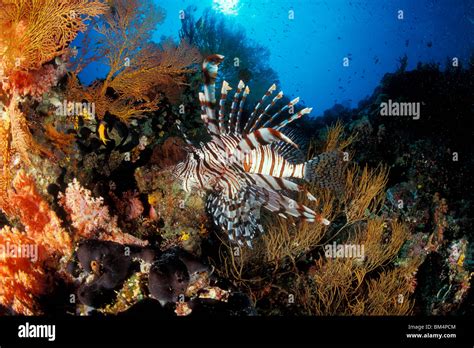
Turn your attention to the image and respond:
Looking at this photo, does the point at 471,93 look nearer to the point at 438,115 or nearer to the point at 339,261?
the point at 438,115

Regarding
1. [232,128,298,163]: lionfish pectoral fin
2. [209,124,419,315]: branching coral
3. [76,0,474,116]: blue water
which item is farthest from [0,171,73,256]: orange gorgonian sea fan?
[76,0,474,116]: blue water

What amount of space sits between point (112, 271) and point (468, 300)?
5.29 metres

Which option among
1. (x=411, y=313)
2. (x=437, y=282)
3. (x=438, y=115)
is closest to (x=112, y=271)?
(x=411, y=313)

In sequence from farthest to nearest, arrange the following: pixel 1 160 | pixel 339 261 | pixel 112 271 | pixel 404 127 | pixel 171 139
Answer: pixel 404 127 → pixel 171 139 → pixel 339 261 → pixel 1 160 → pixel 112 271

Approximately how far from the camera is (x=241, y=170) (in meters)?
3.55

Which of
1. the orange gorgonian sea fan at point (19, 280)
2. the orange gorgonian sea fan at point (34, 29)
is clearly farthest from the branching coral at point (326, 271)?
the orange gorgonian sea fan at point (34, 29)

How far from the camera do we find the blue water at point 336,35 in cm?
3534

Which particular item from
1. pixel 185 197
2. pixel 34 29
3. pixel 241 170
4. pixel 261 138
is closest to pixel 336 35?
pixel 185 197

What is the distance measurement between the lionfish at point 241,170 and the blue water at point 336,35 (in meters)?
28.6

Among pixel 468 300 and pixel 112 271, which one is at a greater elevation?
pixel 112 271

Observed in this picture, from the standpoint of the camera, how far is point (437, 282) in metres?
4.94

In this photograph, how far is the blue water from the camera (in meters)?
35.3

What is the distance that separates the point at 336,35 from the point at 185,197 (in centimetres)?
6255

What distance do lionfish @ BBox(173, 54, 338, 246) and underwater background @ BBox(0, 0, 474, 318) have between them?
2cm
